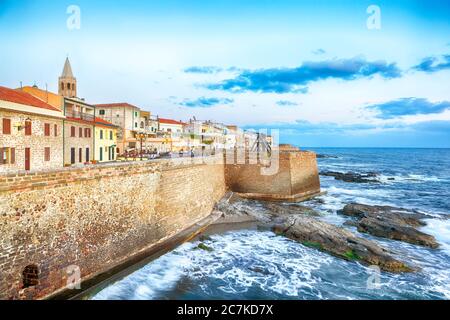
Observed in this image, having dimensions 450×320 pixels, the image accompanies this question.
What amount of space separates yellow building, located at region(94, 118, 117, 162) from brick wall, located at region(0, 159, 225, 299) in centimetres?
1255

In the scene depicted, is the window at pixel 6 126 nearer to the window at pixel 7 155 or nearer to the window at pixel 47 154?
the window at pixel 7 155

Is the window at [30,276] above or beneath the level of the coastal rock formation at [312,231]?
above

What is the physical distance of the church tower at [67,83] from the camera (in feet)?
104

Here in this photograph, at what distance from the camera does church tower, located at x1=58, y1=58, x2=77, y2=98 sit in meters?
31.8

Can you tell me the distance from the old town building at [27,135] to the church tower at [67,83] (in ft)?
47.7

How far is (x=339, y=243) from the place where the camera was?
1420 cm

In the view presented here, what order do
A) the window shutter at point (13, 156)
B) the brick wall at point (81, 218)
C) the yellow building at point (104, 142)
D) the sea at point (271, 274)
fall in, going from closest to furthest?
1. the brick wall at point (81, 218)
2. the sea at point (271, 274)
3. the window shutter at point (13, 156)
4. the yellow building at point (104, 142)

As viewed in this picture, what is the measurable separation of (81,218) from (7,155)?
8.28 meters

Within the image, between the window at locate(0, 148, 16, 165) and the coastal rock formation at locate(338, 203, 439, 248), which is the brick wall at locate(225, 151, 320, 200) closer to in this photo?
the coastal rock formation at locate(338, 203, 439, 248)

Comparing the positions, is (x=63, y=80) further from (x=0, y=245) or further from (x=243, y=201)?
(x=0, y=245)

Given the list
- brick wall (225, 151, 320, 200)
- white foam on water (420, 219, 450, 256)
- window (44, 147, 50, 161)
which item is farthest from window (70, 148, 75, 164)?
white foam on water (420, 219, 450, 256)

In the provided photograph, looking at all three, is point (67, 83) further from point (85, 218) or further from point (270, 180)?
point (85, 218)

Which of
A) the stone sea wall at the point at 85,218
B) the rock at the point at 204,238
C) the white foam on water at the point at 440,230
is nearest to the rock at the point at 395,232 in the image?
the white foam on water at the point at 440,230
